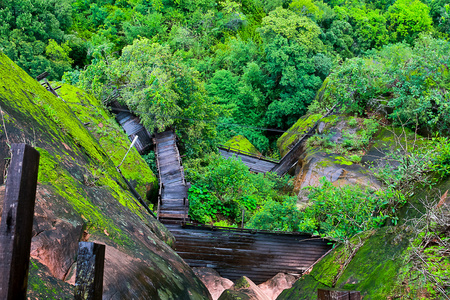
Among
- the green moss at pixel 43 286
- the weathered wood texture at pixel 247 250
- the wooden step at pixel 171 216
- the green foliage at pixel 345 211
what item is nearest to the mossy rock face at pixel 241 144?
the wooden step at pixel 171 216

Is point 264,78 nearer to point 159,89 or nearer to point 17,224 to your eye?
point 159,89

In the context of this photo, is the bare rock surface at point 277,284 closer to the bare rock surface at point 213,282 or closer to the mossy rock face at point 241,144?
the bare rock surface at point 213,282

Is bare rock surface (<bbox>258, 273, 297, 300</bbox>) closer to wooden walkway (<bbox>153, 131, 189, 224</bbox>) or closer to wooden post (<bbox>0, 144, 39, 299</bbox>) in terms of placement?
wooden walkway (<bbox>153, 131, 189, 224</bbox>)

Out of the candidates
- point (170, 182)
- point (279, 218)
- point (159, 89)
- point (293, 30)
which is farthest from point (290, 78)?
point (279, 218)

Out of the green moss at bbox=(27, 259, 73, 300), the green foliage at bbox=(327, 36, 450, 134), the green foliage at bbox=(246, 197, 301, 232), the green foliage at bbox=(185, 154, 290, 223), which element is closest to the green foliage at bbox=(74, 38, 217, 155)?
the green foliage at bbox=(185, 154, 290, 223)

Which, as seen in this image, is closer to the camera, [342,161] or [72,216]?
[72,216]

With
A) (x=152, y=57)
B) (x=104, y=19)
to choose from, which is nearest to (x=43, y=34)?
(x=104, y=19)

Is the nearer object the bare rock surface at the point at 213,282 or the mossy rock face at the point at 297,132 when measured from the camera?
the bare rock surface at the point at 213,282
